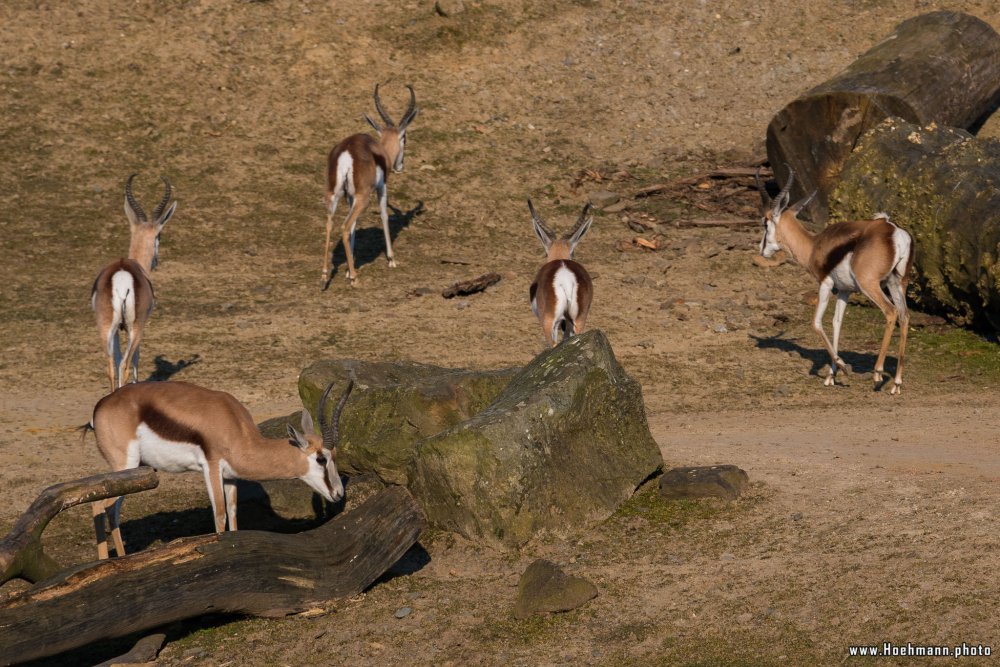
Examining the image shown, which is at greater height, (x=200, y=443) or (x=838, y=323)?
(x=200, y=443)

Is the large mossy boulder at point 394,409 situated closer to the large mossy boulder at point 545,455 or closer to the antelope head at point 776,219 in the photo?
the large mossy boulder at point 545,455

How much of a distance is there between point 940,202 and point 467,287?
6.23 meters

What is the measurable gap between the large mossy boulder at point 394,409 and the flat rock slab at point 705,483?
5.99 ft

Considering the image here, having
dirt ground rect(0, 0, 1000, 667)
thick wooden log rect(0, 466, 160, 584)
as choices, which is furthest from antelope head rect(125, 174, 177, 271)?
thick wooden log rect(0, 466, 160, 584)

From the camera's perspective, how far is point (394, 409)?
10.6 meters

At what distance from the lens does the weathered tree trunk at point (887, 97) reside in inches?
701

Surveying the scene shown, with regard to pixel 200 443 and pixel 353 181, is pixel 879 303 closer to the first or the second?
pixel 200 443

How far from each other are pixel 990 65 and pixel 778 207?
24.0ft

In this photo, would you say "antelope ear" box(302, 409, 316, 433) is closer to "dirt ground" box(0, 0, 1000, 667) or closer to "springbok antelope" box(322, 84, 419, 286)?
"dirt ground" box(0, 0, 1000, 667)

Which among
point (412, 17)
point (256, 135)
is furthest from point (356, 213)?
point (412, 17)

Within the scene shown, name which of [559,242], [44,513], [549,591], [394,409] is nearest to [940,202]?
[559,242]

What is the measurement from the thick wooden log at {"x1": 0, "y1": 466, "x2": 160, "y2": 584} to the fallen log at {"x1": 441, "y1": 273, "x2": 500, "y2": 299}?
895 centimetres

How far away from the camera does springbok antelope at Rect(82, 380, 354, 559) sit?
8.98 meters

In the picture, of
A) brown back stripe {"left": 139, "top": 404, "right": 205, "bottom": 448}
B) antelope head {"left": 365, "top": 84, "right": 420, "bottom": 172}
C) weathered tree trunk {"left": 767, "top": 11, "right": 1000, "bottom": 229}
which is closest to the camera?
brown back stripe {"left": 139, "top": 404, "right": 205, "bottom": 448}
